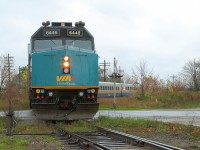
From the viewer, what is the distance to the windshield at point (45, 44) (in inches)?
639

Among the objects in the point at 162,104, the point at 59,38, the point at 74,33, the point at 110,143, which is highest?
the point at 74,33

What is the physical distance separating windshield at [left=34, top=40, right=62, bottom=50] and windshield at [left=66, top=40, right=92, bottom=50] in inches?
17.5

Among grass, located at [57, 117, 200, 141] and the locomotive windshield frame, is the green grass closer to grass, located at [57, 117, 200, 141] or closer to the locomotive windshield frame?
grass, located at [57, 117, 200, 141]

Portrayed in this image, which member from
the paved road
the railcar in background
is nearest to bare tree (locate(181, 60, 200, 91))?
the railcar in background

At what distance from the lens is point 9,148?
8977mm

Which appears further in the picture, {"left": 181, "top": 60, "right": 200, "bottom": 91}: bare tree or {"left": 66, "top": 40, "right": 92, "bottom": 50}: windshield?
{"left": 181, "top": 60, "right": 200, "bottom": 91}: bare tree

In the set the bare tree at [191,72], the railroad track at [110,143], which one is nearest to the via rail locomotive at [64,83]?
the railroad track at [110,143]

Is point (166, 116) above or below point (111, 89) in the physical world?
below

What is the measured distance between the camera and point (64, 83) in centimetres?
1488

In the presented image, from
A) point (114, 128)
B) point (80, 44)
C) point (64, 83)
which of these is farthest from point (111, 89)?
point (114, 128)

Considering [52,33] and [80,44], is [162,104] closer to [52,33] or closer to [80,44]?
[80,44]

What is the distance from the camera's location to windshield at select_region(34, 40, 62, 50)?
1623cm

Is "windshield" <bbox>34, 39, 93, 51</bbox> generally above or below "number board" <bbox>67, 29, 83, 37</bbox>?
below

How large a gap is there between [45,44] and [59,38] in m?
0.69
